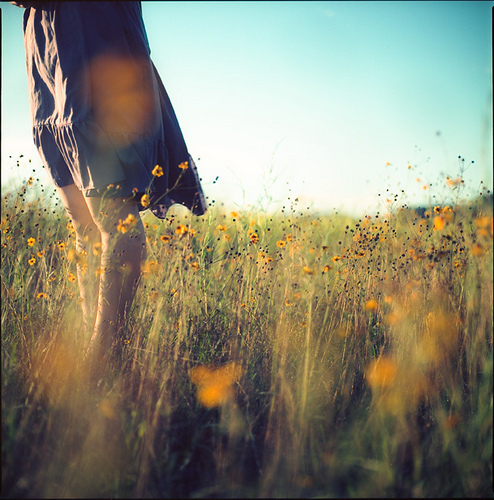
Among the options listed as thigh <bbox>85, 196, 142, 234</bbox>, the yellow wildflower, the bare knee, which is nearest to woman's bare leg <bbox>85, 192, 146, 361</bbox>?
thigh <bbox>85, 196, 142, 234</bbox>

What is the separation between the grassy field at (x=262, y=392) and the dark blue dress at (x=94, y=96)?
0.28m

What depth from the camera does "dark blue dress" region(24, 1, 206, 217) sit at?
1366 mm

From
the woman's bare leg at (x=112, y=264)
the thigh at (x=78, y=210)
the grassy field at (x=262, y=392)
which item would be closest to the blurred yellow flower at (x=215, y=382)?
the grassy field at (x=262, y=392)

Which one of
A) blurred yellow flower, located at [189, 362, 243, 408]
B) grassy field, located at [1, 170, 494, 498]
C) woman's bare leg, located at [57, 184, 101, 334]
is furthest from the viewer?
woman's bare leg, located at [57, 184, 101, 334]

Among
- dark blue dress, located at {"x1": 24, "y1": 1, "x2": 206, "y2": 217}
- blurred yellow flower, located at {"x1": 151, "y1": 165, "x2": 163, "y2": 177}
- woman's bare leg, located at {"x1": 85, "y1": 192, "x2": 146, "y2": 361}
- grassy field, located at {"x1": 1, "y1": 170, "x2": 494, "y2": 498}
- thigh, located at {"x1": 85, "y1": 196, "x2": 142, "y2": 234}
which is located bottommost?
grassy field, located at {"x1": 1, "y1": 170, "x2": 494, "y2": 498}

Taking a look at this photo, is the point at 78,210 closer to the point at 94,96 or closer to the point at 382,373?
the point at 94,96

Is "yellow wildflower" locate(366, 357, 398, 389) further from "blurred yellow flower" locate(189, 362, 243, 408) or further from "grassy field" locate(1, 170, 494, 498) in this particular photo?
"blurred yellow flower" locate(189, 362, 243, 408)

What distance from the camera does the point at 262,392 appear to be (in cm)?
133

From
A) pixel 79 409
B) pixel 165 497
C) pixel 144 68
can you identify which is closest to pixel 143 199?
pixel 144 68

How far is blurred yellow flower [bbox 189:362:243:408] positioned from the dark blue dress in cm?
66

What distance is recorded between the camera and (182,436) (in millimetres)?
1238

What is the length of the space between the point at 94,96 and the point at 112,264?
62cm

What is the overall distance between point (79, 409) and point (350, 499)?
2.71 feet

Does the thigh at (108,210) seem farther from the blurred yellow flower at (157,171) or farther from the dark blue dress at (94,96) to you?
the blurred yellow flower at (157,171)
